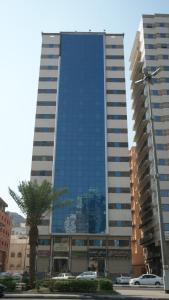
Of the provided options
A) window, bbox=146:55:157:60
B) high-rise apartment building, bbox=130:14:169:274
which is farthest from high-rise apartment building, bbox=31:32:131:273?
window, bbox=146:55:157:60

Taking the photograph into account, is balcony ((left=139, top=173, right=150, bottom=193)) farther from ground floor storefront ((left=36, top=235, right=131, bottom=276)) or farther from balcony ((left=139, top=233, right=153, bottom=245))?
ground floor storefront ((left=36, top=235, right=131, bottom=276))

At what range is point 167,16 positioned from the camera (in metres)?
89.1

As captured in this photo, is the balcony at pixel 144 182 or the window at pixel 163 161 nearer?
the window at pixel 163 161

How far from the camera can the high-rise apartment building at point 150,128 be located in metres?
72.1

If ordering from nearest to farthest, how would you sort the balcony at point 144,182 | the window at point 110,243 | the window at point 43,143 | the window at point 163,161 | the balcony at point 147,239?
the window at point 110,243 < the window at point 163,161 < the balcony at point 147,239 < the window at point 43,143 < the balcony at point 144,182

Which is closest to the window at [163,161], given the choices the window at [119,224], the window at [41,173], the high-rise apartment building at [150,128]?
the high-rise apartment building at [150,128]

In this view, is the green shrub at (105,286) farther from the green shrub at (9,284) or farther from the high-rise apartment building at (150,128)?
the high-rise apartment building at (150,128)

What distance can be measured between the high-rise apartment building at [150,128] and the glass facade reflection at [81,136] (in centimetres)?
1076

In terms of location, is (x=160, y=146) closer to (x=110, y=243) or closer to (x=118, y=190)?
(x=118, y=190)

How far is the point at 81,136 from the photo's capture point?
2960 inches

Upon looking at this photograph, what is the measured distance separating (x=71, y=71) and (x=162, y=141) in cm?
2723

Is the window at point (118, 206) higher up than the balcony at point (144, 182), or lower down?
lower down

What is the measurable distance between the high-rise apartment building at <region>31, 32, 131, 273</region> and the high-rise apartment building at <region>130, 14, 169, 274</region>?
597 centimetres

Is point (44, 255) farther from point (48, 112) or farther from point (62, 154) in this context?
point (48, 112)
